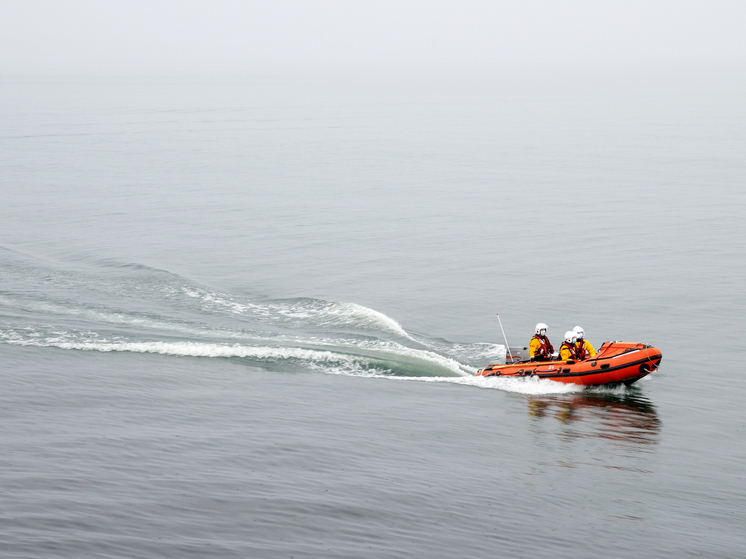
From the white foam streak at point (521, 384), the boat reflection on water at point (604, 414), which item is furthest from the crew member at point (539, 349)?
the boat reflection on water at point (604, 414)

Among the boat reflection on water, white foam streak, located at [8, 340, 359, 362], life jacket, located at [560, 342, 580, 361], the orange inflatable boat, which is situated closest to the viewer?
the boat reflection on water

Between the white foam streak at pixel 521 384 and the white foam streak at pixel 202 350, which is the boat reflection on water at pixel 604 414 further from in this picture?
the white foam streak at pixel 202 350

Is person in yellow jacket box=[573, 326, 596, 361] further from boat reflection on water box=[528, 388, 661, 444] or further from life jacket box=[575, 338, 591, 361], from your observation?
boat reflection on water box=[528, 388, 661, 444]

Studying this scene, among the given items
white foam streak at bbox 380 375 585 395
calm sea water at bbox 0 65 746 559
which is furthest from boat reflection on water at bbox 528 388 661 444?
white foam streak at bbox 380 375 585 395

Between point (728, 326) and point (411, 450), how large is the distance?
604 inches

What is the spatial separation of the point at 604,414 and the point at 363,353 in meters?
7.36

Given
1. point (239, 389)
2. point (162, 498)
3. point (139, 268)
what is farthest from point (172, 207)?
point (162, 498)

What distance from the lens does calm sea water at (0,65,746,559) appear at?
14.5 meters

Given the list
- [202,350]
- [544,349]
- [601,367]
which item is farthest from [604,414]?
[202,350]

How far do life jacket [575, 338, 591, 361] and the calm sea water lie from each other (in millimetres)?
1033

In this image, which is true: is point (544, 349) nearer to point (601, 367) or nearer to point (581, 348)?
point (581, 348)

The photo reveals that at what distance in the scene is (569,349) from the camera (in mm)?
24188

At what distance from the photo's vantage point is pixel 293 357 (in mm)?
25156

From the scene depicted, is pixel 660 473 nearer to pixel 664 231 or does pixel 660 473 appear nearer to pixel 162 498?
pixel 162 498
